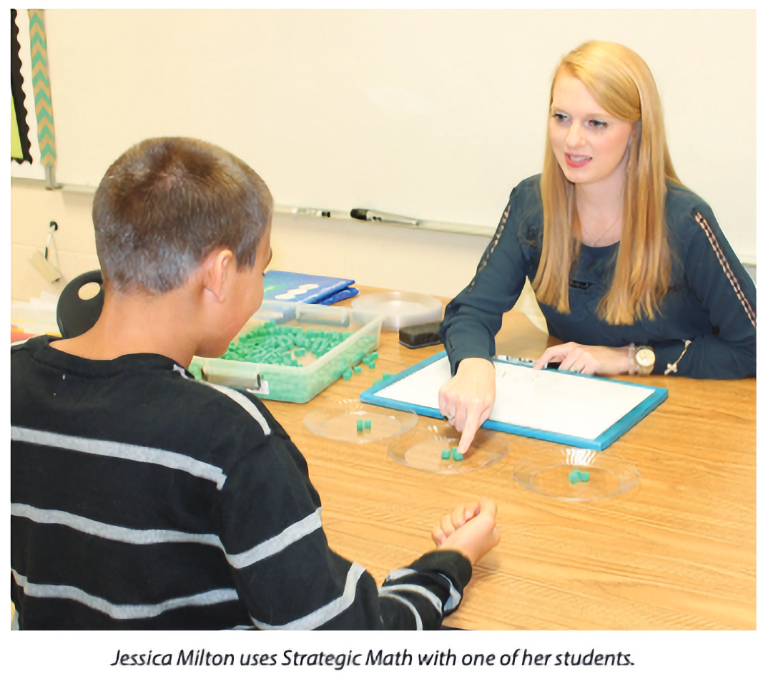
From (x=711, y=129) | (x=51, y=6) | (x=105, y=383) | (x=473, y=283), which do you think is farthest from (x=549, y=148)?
(x=51, y=6)

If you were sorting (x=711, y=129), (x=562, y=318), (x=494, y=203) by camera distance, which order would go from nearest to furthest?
(x=562, y=318) → (x=711, y=129) → (x=494, y=203)

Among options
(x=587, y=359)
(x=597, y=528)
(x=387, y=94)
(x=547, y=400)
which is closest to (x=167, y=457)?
(x=597, y=528)

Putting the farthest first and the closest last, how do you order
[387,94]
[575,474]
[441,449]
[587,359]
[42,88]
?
[42,88] → [387,94] → [587,359] → [441,449] → [575,474]

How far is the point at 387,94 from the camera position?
2.48m

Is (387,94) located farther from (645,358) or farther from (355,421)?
(355,421)

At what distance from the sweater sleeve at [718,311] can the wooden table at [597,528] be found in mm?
177

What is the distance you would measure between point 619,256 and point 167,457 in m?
1.17

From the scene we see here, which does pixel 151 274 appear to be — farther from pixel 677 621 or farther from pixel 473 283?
pixel 473 283

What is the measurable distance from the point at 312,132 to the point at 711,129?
1174mm

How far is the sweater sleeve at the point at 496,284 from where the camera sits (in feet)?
5.77

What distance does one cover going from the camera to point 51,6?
279 cm

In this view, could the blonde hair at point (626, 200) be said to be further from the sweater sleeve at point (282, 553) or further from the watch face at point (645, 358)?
the sweater sleeve at point (282, 553)

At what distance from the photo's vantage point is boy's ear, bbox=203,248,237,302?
32.7 inches

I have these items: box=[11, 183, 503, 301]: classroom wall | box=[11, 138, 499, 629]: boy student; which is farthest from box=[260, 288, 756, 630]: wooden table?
box=[11, 183, 503, 301]: classroom wall
